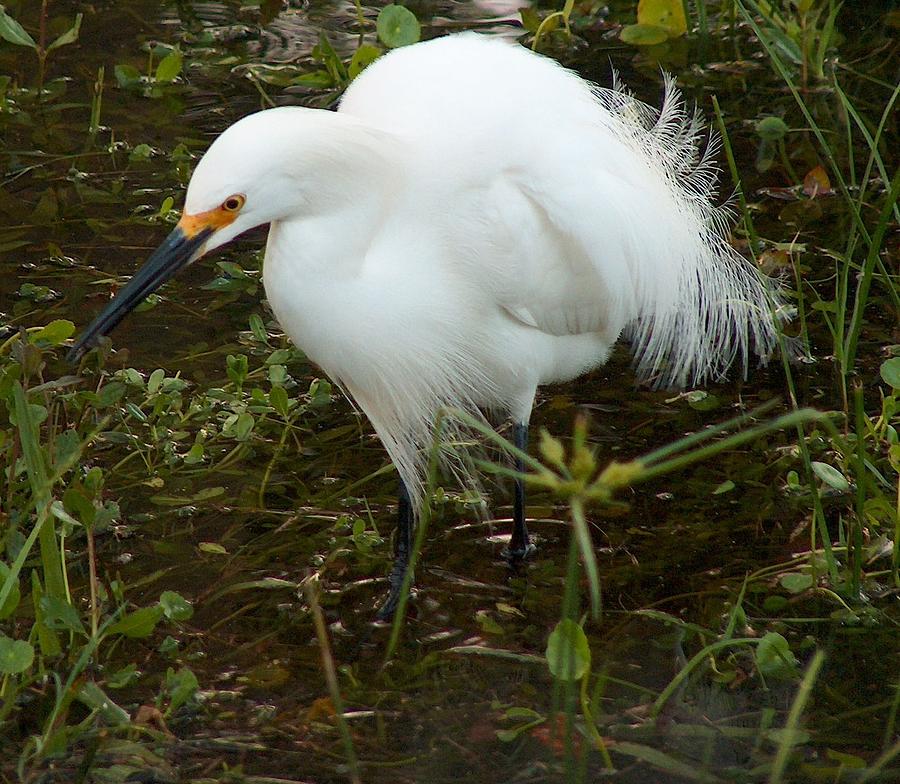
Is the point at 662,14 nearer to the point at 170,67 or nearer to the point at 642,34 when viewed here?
the point at 642,34

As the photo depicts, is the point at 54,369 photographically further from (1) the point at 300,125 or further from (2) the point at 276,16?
(2) the point at 276,16

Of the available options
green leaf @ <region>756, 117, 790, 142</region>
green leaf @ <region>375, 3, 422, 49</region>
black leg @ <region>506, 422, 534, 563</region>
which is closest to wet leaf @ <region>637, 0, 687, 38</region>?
green leaf @ <region>756, 117, 790, 142</region>

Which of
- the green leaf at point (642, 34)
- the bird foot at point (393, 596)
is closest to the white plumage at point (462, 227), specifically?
the bird foot at point (393, 596)

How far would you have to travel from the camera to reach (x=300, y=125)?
7.09ft

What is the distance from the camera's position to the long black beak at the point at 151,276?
2197mm

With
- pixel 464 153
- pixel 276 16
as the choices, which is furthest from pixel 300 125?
pixel 276 16

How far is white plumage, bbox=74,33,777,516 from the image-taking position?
7.32ft

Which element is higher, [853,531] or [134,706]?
[853,531]

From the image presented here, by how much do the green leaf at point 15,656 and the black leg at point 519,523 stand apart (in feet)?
3.55

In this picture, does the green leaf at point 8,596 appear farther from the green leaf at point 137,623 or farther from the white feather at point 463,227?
the white feather at point 463,227

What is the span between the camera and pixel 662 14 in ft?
14.9

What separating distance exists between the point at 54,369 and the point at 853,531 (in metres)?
1.96

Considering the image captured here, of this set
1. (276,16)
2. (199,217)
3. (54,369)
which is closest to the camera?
(199,217)

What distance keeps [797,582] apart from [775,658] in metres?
0.22
